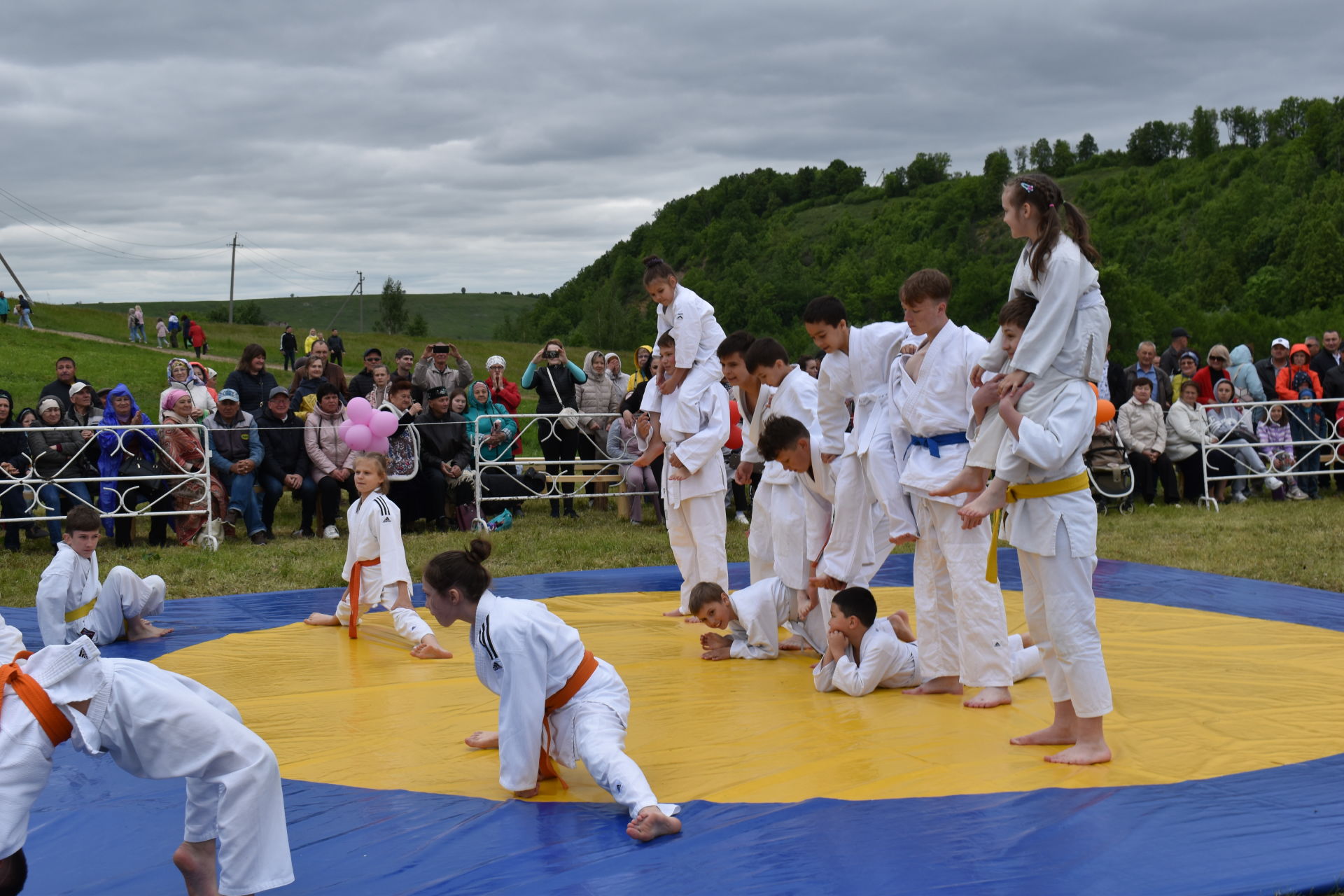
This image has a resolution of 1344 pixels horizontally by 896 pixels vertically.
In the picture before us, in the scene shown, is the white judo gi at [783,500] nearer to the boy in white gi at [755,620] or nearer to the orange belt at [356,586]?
the boy in white gi at [755,620]

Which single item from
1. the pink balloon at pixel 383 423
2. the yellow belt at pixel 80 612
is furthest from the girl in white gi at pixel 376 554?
the pink balloon at pixel 383 423

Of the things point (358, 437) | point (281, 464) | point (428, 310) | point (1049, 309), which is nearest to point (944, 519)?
point (1049, 309)

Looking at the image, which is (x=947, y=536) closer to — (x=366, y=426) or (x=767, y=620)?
(x=767, y=620)

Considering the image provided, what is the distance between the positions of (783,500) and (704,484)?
0.94 metres

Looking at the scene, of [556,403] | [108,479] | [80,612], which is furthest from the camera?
[556,403]

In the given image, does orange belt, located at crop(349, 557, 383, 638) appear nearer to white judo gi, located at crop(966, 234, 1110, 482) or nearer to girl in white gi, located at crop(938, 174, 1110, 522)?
girl in white gi, located at crop(938, 174, 1110, 522)

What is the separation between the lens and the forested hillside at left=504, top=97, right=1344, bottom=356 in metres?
45.9

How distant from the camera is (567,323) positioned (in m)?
74.1

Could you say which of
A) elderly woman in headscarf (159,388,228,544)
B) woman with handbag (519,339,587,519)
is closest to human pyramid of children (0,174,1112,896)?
elderly woman in headscarf (159,388,228,544)

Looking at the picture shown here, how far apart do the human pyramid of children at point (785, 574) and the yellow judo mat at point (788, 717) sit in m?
0.16

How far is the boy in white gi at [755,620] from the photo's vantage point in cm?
532

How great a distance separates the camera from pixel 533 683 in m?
3.54

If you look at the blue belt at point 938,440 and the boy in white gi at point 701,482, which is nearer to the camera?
the blue belt at point 938,440

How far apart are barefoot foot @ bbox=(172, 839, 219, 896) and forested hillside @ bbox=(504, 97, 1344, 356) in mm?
32603
